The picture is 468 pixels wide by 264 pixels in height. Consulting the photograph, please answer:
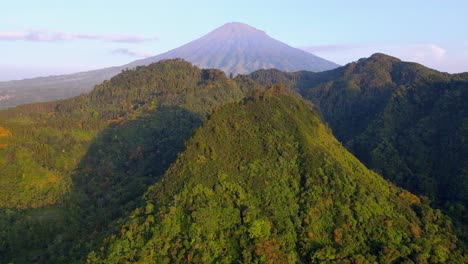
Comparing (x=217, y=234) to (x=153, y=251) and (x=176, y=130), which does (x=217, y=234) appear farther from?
(x=176, y=130)

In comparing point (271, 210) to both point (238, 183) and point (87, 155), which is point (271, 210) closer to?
point (238, 183)

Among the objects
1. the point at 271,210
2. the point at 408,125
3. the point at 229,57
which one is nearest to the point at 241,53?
the point at 229,57

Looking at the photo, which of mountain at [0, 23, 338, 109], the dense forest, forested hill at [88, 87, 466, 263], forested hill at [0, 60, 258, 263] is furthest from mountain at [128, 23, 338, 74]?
forested hill at [88, 87, 466, 263]

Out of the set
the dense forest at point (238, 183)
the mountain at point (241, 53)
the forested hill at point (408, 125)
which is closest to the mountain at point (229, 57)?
the mountain at point (241, 53)

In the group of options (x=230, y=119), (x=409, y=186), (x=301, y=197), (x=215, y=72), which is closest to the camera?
(x=301, y=197)

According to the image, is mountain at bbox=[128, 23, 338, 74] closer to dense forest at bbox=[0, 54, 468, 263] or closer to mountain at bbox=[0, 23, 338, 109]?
mountain at bbox=[0, 23, 338, 109]

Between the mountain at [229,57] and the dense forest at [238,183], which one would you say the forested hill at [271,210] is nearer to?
the dense forest at [238,183]

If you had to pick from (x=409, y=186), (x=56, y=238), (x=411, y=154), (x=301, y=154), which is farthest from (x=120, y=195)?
(x=411, y=154)
